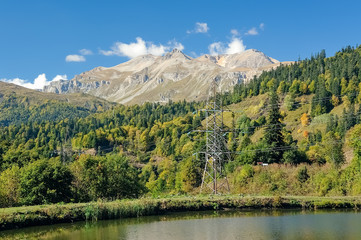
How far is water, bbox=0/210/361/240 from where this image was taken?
115 feet

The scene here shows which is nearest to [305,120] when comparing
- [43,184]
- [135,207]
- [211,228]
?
[135,207]

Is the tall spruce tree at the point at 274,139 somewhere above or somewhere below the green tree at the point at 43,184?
above

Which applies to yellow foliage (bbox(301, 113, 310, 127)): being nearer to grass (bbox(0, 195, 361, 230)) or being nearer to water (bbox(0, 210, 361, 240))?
grass (bbox(0, 195, 361, 230))

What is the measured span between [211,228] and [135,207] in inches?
627

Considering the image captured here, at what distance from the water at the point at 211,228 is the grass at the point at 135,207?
1.54m

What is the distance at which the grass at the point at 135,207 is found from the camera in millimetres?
43688

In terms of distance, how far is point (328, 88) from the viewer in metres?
199

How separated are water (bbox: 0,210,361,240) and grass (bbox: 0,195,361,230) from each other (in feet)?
5.04

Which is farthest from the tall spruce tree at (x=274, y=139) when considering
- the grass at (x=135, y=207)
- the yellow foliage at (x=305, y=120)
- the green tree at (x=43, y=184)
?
the yellow foliage at (x=305, y=120)

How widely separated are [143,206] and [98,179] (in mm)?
15767

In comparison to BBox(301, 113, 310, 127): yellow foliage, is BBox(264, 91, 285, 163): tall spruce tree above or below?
below

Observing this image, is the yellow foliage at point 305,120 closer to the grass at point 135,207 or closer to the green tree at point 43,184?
the grass at point 135,207

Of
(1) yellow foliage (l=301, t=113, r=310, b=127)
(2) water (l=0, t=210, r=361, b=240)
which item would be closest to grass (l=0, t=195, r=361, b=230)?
(2) water (l=0, t=210, r=361, b=240)

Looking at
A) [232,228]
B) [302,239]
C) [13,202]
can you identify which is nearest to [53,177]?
[13,202]
